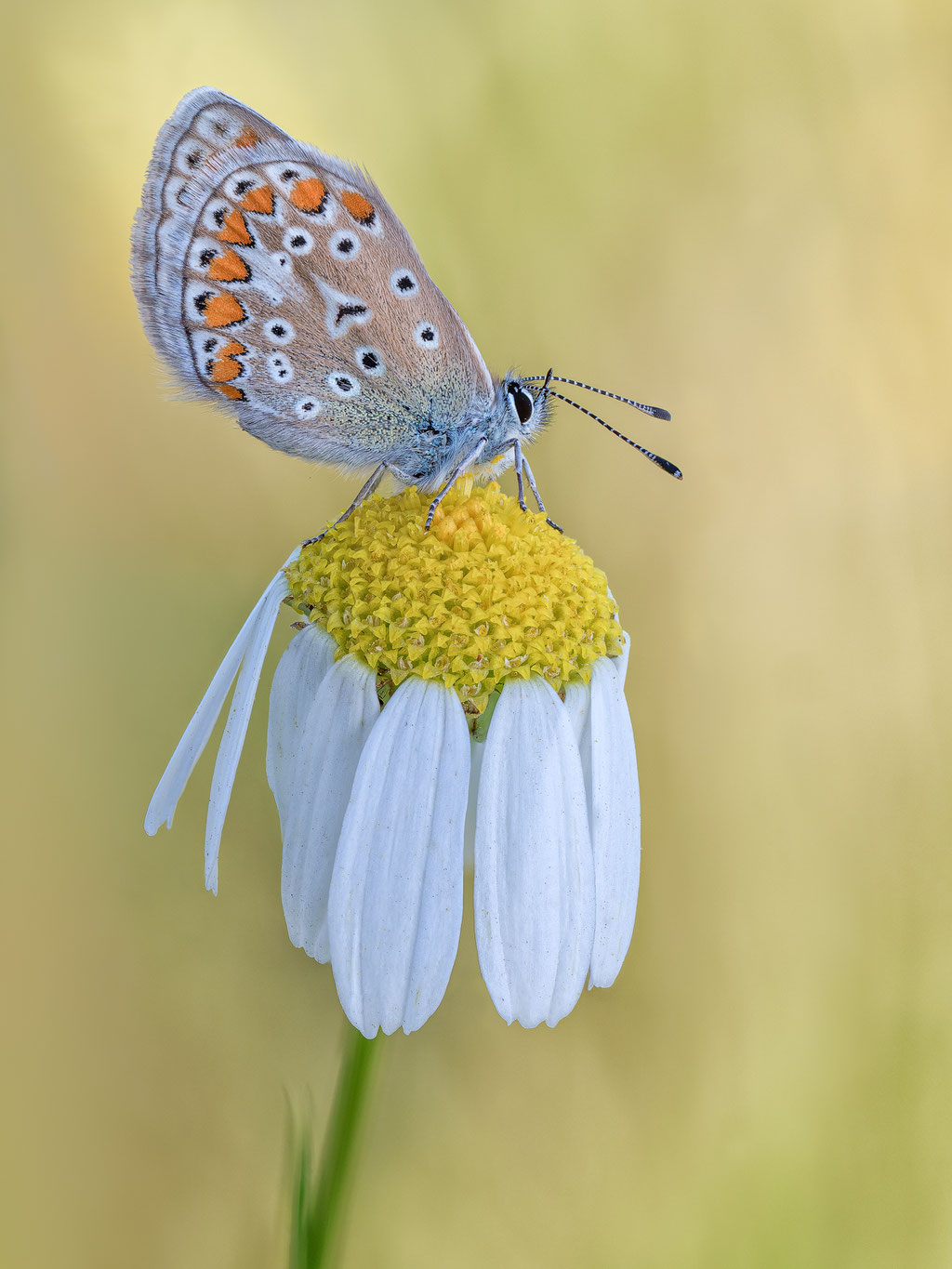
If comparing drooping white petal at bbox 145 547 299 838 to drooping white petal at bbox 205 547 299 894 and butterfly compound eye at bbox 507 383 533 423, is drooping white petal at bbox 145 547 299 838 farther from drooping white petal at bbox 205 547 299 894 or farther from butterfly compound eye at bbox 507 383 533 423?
butterfly compound eye at bbox 507 383 533 423

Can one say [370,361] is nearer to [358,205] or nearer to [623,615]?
[358,205]

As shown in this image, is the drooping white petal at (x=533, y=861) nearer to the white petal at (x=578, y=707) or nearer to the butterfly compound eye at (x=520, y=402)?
the white petal at (x=578, y=707)

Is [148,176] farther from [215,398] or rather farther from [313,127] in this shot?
[313,127]

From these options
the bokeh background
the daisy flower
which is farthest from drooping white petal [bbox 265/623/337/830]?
the bokeh background

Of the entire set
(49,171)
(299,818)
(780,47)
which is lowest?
(299,818)

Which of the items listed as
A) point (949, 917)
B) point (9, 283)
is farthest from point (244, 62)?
point (949, 917)

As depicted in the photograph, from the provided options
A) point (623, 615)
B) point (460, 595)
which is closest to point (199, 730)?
point (460, 595)
